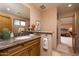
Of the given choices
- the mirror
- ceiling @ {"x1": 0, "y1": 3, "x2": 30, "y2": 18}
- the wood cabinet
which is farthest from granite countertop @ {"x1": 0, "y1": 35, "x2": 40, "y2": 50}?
ceiling @ {"x1": 0, "y1": 3, "x2": 30, "y2": 18}

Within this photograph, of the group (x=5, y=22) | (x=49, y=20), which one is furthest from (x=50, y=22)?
(x=5, y=22)

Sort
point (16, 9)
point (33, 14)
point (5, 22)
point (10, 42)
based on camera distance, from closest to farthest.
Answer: point (10, 42), point (5, 22), point (16, 9), point (33, 14)

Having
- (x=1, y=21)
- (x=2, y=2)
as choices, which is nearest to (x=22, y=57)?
(x=1, y=21)

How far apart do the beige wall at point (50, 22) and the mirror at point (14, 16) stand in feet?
0.83

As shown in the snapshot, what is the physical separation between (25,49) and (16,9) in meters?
0.61

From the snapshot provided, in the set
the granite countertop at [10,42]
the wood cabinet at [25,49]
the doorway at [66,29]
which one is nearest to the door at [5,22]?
the granite countertop at [10,42]

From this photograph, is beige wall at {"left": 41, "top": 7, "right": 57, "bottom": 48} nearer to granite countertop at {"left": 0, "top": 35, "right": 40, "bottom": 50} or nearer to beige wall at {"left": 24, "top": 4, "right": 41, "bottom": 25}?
beige wall at {"left": 24, "top": 4, "right": 41, "bottom": 25}

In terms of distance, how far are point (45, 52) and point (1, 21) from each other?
2.66 ft

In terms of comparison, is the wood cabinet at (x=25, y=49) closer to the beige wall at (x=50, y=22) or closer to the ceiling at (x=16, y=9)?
the beige wall at (x=50, y=22)

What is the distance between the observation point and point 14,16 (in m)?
1.44

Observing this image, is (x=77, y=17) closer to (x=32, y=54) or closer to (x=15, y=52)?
(x=32, y=54)

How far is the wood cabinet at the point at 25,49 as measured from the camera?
121 cm

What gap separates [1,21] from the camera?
1330 millimetres

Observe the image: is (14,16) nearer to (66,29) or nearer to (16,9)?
(16,9)
